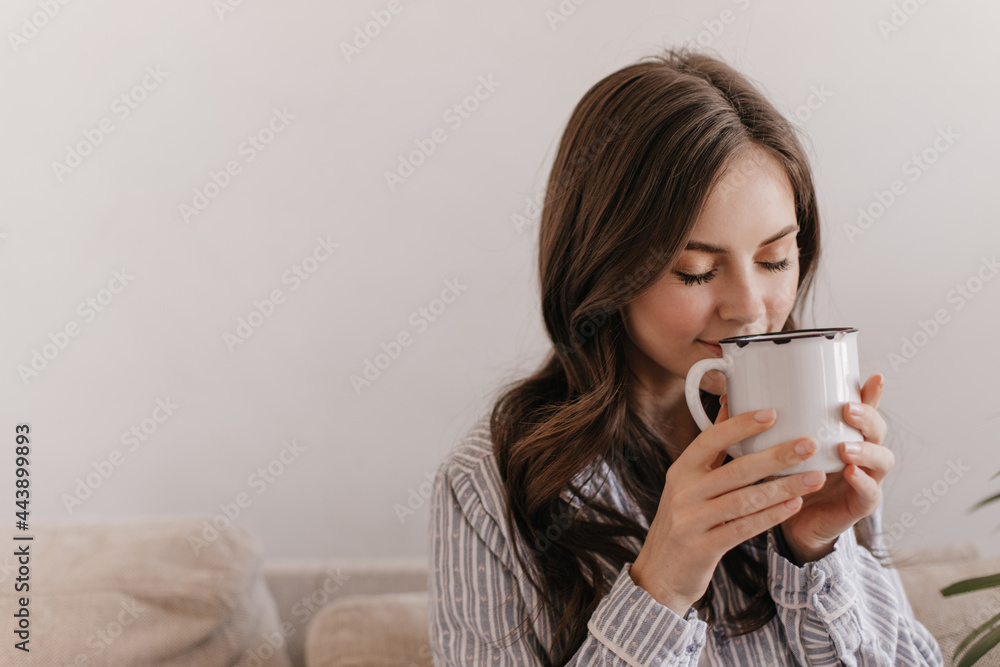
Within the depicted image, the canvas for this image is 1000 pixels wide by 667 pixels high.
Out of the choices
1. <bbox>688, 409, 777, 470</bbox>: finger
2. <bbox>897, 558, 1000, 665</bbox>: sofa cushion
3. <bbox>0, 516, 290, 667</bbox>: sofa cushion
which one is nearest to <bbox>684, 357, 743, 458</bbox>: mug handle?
<bbox>688, 409, 777, 470</bbox>: finger

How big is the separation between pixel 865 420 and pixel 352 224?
3.94ft

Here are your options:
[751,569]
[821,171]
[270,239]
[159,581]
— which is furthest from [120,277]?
[821,171]

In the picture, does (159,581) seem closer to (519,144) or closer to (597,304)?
(597,304)

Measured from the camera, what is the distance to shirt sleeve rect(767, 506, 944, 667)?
2.88ft

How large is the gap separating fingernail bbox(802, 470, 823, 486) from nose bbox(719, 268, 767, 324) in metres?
0.23

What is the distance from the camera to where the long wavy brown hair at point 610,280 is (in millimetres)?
872

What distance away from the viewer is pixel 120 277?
5.00 ft

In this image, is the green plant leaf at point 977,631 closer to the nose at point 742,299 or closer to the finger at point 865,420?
the finger at point 865,420

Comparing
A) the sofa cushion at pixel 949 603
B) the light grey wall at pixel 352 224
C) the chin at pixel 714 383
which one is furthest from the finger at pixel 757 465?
the light grey wall at pixel 352 224

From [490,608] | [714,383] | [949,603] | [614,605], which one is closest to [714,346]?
[714,383]

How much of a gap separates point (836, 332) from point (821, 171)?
43.2 inches

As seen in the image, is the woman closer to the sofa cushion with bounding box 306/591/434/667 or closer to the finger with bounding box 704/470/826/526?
the finger with bounding box 704/470/826/526

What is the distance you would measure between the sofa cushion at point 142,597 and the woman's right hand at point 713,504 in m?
0.76

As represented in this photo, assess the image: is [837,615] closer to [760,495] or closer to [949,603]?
[760,495]
